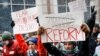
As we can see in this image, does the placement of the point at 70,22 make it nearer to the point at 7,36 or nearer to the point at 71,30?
the point at 71,30

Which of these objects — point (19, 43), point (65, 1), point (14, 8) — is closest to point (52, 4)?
point (65, 1)

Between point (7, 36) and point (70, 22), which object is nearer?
point (70, 22)

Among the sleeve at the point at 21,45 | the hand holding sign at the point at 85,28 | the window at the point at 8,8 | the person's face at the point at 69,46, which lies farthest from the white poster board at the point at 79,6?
the window at the point at 8,8

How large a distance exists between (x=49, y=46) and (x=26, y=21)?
0.89 meters

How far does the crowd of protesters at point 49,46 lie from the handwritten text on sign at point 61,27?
8 cm

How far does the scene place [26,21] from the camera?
6.83 m

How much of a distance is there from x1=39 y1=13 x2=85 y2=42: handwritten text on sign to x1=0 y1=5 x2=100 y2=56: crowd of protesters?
0.08 metres

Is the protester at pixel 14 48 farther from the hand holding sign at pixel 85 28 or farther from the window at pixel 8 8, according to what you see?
the window at pixel 8 8

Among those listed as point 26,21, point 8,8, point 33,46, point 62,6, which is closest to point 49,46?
point 33,46

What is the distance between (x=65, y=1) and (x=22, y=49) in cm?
1331

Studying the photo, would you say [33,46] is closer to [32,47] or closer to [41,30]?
[32,47]

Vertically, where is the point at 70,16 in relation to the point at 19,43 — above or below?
above

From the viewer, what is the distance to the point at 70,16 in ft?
19.9

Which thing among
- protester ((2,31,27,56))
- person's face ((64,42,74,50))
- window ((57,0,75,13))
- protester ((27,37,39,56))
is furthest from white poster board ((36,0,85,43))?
window ((57,0,75,13))
